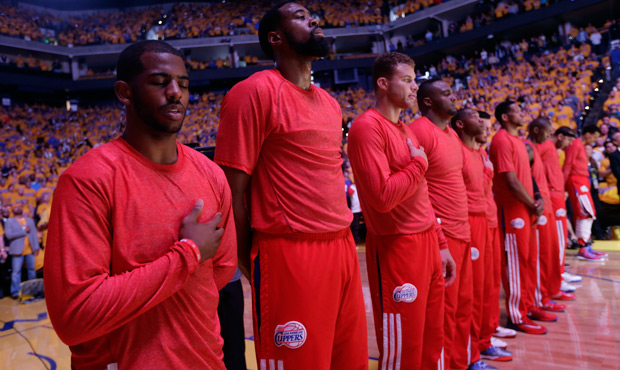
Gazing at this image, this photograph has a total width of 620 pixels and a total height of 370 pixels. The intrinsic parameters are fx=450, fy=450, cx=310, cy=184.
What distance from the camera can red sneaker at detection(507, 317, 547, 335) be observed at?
13.0 ft

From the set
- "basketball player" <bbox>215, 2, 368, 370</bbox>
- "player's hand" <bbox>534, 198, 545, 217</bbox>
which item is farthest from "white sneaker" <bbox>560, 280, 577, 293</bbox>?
"basketball player" <bbox>215, 2, 368, 370</bbox>

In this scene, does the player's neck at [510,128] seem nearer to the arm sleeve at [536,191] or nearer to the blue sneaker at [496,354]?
the arm sleeve at [536,191]

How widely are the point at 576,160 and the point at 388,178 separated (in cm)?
560

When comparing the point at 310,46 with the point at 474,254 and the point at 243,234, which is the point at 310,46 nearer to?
the point at 243,234

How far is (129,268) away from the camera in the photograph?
1.18 metres

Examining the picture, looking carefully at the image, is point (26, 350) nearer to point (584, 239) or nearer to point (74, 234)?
point (74, 234)

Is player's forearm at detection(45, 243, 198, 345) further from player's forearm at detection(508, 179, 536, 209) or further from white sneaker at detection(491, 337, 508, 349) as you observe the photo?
player's forearm at detection(508, 179, 536, 209)

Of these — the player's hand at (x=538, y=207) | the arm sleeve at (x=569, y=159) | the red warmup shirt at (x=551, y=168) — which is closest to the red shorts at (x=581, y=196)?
the arm sleeve at (x=569, y=159)

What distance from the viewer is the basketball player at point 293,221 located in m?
1.67

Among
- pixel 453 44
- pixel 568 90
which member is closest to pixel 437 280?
pixel 568 90

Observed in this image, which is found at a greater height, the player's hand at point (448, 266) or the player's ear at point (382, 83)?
the player's ear at point (382, 83)

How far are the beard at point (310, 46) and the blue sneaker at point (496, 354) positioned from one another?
9.00ft

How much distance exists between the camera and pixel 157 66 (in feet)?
4.19

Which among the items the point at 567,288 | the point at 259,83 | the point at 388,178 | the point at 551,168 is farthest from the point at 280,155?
the point at 567,288
